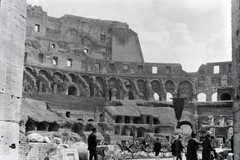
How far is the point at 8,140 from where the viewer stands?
274 inches

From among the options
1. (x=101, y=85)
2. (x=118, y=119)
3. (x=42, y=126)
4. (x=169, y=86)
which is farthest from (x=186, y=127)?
(x=42, y=126)

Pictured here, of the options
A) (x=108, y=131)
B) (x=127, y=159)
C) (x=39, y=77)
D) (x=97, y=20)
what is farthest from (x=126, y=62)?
(x=127, y=159)

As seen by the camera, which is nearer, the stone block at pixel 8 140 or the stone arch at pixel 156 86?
the stone block at pixel 8 140

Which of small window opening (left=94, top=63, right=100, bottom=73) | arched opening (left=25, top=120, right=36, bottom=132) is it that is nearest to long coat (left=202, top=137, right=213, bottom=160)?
arched opening (left=25, top=120, right=36, bottom=132)

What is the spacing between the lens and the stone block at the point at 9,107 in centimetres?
678

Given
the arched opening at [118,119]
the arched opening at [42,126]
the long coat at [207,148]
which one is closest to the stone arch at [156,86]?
the arched opening at [118,119]

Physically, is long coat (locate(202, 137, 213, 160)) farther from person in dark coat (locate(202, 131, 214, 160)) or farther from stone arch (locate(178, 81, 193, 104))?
stone arch (locate(178, 81, 193, 104))

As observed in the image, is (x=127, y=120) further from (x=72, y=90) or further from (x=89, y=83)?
(x=89, y=83)

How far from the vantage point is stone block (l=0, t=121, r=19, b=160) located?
678cm

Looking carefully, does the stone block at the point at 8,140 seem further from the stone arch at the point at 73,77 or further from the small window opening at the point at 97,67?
the small window opening at the point at 97,67

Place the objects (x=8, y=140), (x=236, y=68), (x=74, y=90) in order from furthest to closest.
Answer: (x=74, y=90)
(x=236, y=68)
(x=8, y=140)

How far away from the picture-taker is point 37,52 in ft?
152

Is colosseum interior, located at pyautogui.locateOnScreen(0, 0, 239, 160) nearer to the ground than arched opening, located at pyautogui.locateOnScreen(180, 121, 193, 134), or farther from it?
farther from it

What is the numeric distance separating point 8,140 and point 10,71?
4.73 feet
